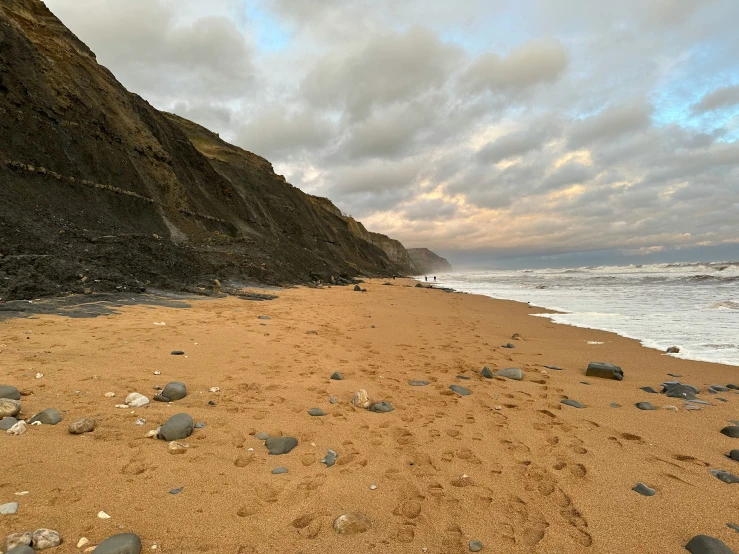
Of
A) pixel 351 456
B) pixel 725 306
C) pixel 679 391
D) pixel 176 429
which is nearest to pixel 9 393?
pixel 176 429

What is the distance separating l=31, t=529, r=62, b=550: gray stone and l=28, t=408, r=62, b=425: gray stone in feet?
5.23

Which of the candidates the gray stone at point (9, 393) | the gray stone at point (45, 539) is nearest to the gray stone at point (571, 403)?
the gray stone at point (45, 539)

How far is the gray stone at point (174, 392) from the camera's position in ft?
13.4

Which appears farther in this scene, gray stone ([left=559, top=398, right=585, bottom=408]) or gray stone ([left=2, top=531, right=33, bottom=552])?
gray stone ([left=559, top=398, right=585, bottom=408])

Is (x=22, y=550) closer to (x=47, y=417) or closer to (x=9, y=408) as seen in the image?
(x=47, y=417)

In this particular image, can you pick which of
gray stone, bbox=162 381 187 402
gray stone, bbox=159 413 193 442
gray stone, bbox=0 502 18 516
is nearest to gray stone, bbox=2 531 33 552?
gray stone, bbox=0 502 18 516

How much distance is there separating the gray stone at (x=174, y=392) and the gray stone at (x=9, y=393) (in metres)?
1.25

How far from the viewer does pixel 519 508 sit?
2576 mm

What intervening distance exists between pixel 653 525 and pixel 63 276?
13212 millimetres

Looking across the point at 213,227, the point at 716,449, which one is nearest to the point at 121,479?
the point at 716,449

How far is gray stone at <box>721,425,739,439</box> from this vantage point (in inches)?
147

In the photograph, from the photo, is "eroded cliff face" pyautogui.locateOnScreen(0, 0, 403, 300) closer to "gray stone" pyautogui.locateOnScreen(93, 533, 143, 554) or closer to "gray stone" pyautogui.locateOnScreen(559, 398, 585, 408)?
"gray stone" pyautogui.locateOnScreen(93, 533, 143, 554)

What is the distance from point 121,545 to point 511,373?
213 inches

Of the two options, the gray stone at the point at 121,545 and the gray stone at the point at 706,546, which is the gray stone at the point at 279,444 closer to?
the gray stone at the point at 121,545
